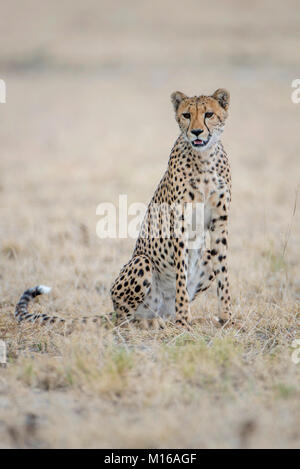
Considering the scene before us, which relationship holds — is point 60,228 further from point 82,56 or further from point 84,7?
point 84,7

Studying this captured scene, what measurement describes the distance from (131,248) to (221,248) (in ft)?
6.92

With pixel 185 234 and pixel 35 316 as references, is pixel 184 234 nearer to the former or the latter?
pixel 185 234

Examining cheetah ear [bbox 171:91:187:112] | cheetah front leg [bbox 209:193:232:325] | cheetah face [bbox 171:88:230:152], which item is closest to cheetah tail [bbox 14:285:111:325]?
cheetah front leg [bbox 209:193:232:325]

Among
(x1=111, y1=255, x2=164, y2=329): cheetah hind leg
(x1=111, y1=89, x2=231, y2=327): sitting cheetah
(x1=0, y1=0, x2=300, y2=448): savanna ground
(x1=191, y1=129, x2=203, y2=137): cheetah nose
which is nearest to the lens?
(x1=0, y1=0, x2=300, y2=448): savanna ground

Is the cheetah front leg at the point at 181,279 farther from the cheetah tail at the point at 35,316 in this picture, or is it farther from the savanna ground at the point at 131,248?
the cheetah tail at the point at 35,316

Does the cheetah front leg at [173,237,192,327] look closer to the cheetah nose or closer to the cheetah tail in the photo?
the cheetah tail

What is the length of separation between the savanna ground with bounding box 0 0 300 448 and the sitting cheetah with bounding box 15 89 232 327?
0.21 meters

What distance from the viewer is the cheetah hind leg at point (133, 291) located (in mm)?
3838

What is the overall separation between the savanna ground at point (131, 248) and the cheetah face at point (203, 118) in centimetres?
100

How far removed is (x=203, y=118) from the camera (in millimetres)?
3672

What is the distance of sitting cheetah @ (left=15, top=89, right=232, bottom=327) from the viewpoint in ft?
12.3

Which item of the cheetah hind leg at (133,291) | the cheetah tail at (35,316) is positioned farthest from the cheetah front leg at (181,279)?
the cheetah tail at (35,316)

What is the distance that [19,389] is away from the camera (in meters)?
2.92

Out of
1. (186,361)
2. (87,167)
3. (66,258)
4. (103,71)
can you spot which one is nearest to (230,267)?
(66,258)
